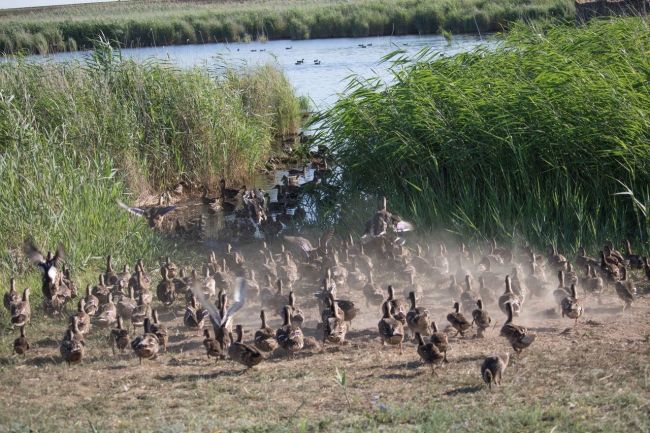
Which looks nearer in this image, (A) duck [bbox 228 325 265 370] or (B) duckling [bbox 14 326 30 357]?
(A) duck [bbox 228 325 265 370]

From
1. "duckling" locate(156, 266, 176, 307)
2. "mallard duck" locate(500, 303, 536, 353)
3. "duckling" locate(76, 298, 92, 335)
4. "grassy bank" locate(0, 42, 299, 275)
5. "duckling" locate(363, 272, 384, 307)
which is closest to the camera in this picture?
"mallard duck" locate(500, 303, 536, 353)

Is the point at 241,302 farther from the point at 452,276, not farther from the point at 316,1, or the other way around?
the point at 316,1

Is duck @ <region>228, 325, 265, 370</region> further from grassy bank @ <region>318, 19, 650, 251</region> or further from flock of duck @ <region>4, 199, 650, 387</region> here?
grassy bank @ <region>318, 19, 650, 251</region>

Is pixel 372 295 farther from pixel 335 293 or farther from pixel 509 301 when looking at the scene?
pixel 509 301

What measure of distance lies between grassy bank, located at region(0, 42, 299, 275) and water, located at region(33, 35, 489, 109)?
1.50m

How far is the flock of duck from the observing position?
7875 mm

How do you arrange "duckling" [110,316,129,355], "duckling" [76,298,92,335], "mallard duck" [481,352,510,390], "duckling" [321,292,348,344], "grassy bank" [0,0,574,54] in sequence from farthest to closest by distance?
1. "grassy bank" [0,0,574,54]
2. "duckling" [76,298,92,335]
3. "duckling" [110,316,129,355]
4. "duckling" [321,292,348,344]
5. "mallard duck" [481,352,510,390]

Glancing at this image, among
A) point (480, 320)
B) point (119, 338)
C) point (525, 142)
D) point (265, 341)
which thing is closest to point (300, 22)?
point (525, 142)

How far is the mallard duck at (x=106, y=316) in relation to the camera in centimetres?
878

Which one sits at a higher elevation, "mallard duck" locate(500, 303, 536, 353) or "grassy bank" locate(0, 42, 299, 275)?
"grassy bank" locate(0, 42, 299, 275)

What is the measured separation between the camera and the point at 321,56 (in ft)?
128

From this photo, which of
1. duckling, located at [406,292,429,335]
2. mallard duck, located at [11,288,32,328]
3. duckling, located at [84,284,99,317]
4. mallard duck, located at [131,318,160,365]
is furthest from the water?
duckling, located at [406,292,429,335]

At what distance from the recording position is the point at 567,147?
11.1 meters

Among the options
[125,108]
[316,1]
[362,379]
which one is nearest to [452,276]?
[362,379]
